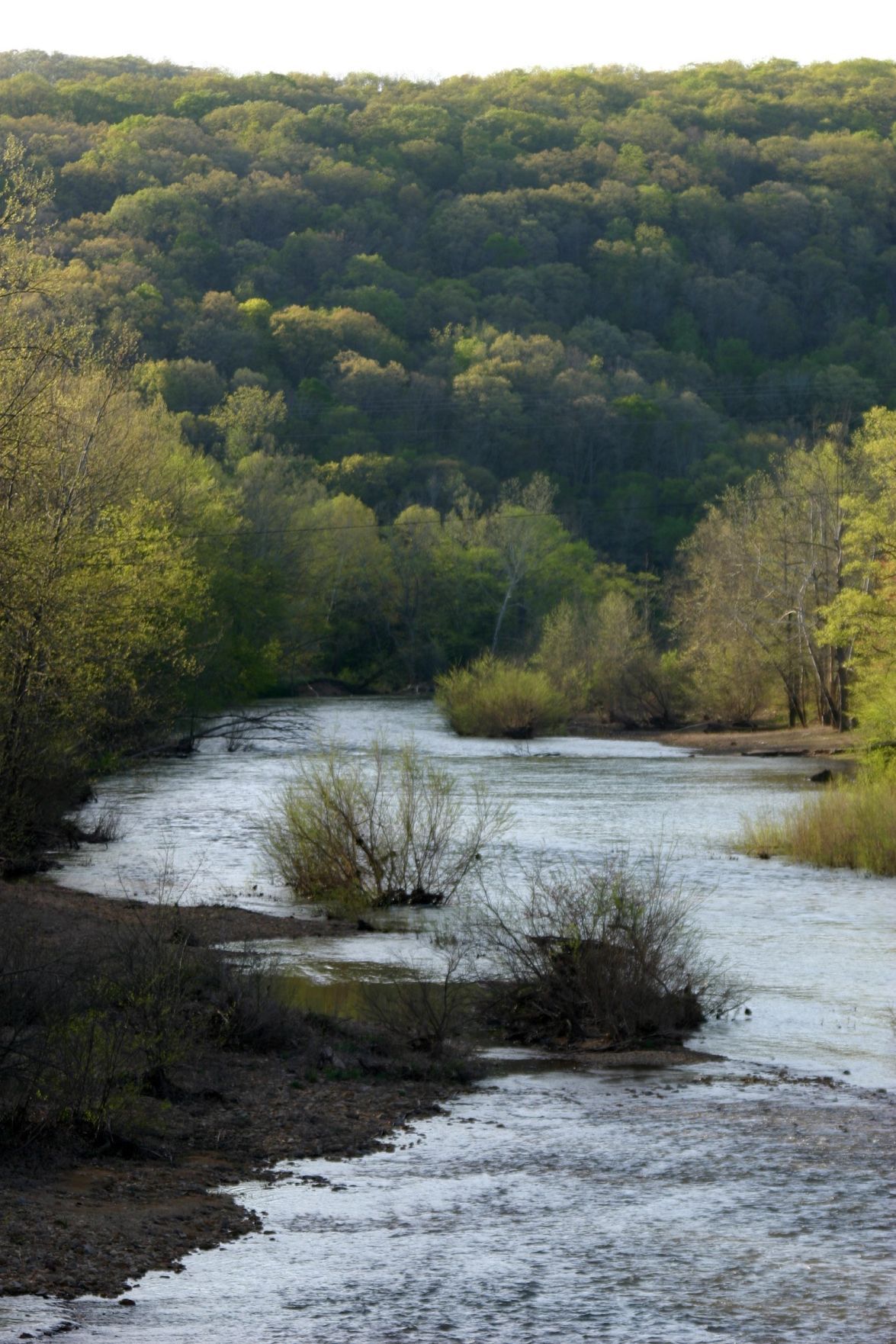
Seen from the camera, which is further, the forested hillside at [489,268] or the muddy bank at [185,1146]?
the forested hillside at [489,268]

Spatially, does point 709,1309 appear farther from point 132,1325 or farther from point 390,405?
point 390,405

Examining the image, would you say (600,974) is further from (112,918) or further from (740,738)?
(740,738)

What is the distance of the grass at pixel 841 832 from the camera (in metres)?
27.1

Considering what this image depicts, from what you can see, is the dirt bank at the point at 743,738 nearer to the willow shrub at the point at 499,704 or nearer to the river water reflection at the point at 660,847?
the river water reflection at the point at 660,847

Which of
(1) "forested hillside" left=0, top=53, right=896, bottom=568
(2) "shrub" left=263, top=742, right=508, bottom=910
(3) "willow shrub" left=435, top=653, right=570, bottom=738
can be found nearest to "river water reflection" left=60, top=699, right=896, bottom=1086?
(2) "shrub" left=263, top=742, right=508, bottom=910

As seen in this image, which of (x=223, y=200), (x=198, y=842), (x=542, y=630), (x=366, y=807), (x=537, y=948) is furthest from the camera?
(x=223, y=200)

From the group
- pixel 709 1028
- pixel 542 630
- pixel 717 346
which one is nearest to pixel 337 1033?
pixel 709 1028

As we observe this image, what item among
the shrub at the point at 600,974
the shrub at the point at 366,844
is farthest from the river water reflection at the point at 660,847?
the shrub at the point at 366,844

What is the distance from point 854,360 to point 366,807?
9734 cm

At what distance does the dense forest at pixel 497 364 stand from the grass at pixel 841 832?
43.7 ft

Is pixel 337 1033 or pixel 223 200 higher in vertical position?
pixel 223 200

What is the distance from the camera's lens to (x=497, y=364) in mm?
104625

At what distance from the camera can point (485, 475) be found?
338ft

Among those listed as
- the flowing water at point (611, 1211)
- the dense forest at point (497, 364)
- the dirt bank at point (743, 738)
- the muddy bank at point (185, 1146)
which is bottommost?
the flowing water at point (611, 1211)
